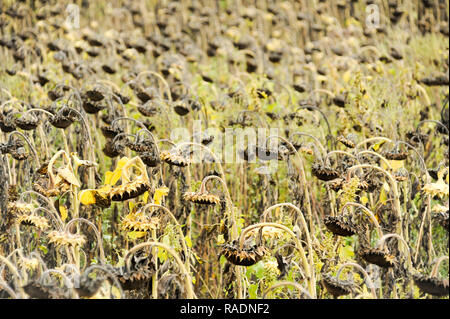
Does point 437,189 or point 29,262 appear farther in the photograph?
point 437,189

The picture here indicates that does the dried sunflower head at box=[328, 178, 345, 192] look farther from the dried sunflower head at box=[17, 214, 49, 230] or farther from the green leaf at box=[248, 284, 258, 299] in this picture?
the dried sunflower head at box=[17, 214, 49, 230]

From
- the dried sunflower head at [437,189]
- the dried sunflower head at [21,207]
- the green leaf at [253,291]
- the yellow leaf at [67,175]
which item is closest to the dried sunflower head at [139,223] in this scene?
the yellow leaf at [67,175]

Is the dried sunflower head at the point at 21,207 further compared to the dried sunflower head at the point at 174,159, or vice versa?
the dried sunflower head at the point at 174,159

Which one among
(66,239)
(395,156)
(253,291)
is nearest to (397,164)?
(395,156)

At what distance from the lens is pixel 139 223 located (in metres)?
1.53

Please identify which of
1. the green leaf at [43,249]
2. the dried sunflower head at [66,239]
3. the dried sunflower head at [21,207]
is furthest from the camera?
the green leaf at [43,249]

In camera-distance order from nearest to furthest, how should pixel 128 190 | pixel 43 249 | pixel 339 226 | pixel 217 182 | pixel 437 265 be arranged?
pixel 437 265, pixel 128 190, pixel 339 226, pixel 43 249, pixel 217 182

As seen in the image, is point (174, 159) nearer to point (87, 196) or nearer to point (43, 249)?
point (87, 196)

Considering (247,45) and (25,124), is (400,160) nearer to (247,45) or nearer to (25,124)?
(25,124)

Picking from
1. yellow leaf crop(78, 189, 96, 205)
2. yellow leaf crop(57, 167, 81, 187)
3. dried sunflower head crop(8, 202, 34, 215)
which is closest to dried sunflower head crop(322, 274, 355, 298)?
yellow leaf crop(78, 189, 96, 205)

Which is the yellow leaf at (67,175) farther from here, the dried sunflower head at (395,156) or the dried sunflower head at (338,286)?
the dried sunflower head at (395,156)

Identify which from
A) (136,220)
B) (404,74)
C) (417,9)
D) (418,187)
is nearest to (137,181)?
(136,220)

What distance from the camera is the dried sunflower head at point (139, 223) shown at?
1.52 m

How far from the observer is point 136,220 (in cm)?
155
